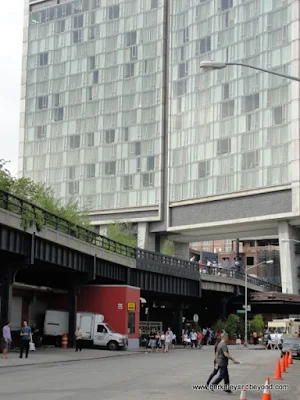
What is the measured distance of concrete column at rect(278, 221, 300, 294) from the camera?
95.4 meters

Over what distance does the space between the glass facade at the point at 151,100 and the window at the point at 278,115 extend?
0.67 ft

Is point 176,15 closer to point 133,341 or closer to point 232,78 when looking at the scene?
point 232,78

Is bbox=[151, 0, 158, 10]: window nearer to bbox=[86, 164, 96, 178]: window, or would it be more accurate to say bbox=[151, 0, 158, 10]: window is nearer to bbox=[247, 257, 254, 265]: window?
bbox=[86, 164, 96, 178]: window

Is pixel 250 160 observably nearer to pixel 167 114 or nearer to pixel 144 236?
pixel 167 114

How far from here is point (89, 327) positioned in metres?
55.6

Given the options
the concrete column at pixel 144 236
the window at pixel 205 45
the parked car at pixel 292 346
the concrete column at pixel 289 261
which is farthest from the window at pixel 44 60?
the parked car at pixel 292 346

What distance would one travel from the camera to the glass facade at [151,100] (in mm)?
98438

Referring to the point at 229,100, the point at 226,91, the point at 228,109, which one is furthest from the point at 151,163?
the point at 226,91

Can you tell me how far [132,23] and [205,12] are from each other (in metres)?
14.1

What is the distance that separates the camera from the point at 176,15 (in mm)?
111688

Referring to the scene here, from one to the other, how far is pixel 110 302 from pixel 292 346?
16.7 meters

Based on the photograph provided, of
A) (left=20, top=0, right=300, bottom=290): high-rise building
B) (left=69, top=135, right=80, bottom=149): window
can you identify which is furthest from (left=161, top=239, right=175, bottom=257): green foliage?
(left=69, top=135, right=80, bottom=149): window

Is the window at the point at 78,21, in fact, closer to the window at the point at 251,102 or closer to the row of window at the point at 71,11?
the row of window at the point at 71,11

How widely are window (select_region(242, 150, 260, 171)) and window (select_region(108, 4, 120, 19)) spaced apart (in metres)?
35.3
